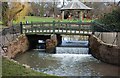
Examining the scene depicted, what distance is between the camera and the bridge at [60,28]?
2081cm

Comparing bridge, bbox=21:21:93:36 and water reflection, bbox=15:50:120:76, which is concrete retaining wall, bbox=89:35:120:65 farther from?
bridge, bbox=21:21:93:36

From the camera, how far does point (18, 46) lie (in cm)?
1761

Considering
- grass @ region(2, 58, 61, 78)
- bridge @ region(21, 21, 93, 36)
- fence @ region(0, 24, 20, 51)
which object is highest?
grass @ region(2, 58, 61, 78)

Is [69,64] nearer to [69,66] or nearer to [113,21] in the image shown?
[69,66]

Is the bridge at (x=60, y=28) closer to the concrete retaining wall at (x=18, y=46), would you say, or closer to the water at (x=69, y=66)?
the concrete retaining wall at (x=18, y=46)

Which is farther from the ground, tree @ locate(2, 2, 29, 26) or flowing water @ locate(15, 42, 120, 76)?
tree @ locate(2, 2, 29, 26)

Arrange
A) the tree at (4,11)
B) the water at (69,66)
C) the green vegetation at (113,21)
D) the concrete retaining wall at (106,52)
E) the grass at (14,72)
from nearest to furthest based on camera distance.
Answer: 1. the grass at (14,72)
2. the water at (69,66)
3. the concrete retaining wall at (106,52)
4. the green vegetation at (113,21)
5. the tree at (4,11)

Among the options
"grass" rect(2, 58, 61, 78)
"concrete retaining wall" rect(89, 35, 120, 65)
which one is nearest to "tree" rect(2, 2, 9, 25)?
"concrete retaining wall" rect(89, 35, 120, 65)

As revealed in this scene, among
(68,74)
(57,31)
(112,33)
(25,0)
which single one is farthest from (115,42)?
(25,0)

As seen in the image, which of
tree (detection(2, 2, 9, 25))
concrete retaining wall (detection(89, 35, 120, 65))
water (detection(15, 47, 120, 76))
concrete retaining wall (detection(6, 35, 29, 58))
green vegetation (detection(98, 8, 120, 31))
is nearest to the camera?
water (detection(15, 47, 120, 76))

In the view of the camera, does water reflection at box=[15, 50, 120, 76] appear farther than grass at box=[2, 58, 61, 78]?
Yes

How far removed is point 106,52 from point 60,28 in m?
7.09

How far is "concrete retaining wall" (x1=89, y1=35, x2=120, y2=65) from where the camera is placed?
46.8 feet

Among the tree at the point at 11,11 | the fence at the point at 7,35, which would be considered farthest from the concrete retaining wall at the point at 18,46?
the tree at the point at 11,11
